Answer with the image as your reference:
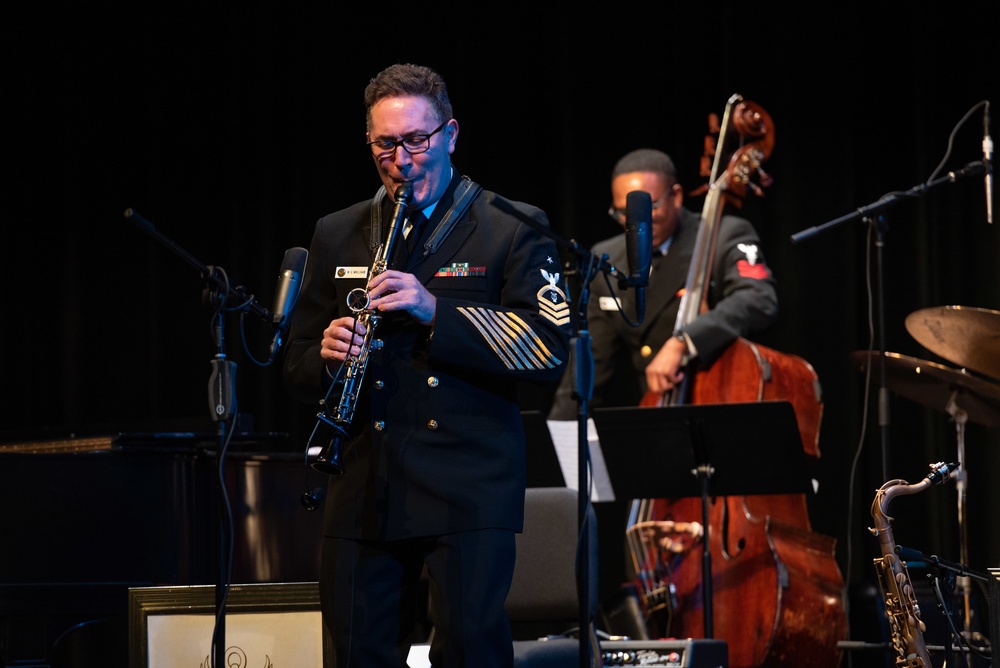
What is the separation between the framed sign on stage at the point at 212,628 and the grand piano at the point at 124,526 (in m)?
0.33

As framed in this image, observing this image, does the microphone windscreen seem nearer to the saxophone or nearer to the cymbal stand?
the saxophone

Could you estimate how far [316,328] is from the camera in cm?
288

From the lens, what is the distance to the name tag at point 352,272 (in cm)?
276

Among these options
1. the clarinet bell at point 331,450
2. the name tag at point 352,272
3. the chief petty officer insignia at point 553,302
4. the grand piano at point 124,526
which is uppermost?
the name tag at point 352,272

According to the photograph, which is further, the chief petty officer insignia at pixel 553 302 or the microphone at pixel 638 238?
the microphone at pixel 638 238

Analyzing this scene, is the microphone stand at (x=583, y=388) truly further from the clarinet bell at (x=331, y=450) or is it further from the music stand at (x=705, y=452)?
the music stand at (x=705, y=452)

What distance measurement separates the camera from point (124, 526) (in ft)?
13.0

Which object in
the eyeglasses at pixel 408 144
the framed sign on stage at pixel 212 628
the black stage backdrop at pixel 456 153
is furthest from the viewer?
the black stage backdrop at pixel 456 153

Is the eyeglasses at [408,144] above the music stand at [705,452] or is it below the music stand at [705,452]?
above

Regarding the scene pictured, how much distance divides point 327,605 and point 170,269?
398 centimetres

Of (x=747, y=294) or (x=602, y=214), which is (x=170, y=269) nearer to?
(x=602, y=214)

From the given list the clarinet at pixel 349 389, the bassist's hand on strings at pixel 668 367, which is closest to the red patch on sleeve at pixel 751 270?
the bassist's hand on strings at pixel 668 367

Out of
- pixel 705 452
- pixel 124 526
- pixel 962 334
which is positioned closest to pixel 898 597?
pixel 705 452

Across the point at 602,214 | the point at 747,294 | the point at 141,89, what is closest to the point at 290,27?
the point at 141,89
